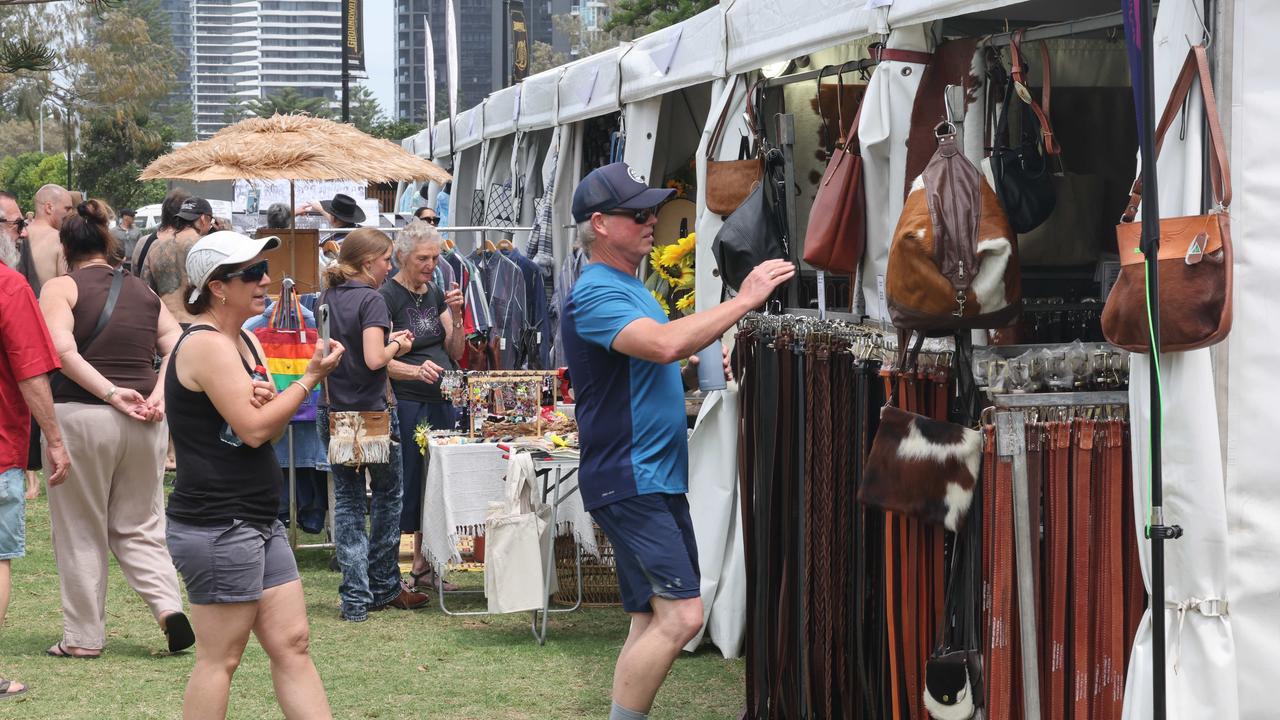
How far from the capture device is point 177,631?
640 cm

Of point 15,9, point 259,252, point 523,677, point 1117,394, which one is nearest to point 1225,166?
point 1117,394

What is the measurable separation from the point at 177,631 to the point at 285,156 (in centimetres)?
350

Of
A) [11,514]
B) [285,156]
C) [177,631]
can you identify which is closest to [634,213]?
[11,514]

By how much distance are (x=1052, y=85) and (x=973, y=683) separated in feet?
6.53

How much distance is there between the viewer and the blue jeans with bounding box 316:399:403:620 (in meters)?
7.05

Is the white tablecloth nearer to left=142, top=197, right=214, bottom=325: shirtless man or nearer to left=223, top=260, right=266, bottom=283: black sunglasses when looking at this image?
left=142, top=197, right=214, bottom=325: shirtless man

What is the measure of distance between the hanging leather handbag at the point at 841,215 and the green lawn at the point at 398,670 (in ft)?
5.97

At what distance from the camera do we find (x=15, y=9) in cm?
4719

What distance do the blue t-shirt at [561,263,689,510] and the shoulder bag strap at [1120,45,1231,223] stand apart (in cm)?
148

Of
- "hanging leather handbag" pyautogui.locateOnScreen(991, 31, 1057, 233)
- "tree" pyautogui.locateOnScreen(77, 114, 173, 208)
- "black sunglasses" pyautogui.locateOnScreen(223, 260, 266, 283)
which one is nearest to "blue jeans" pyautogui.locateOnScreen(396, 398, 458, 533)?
"black sunglasses" pyautogui.locateOnScreen(223, 260, 266, 283)

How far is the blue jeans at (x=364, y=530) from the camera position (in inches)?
277

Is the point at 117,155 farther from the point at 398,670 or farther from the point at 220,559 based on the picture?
the point at 220,559

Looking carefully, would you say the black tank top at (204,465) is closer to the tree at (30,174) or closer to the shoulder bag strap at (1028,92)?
the shoulder bag strap at (1028,92)

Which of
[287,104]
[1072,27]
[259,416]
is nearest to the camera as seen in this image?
[1072,27]
